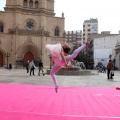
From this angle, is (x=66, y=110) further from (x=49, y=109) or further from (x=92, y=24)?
(x=92, y=24)

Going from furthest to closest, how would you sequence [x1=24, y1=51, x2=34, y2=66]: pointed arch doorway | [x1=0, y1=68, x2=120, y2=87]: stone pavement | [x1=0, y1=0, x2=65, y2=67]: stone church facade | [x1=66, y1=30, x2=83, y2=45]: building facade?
[x1=66, y1=30, x2=83, y2=45]: building facade
[x1=24, y1=51, x2=34, y2=66]: pointed arch doorway
[x1=0, y1=0, x2=65, y2=67]: stone church facade
[x1=0, y1=68, x2=120, y2=87]: stone pavement

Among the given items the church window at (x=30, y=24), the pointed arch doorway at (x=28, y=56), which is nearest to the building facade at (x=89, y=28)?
the church window at (x=30, y=24)

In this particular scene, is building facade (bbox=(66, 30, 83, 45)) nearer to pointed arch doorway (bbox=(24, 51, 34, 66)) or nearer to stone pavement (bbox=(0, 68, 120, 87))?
pointed arch doorway (bbox=(24, 51, 34, 66))

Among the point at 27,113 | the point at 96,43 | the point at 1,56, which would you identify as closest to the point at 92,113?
the point at 27,113

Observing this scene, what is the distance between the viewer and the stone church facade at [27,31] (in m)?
53.7

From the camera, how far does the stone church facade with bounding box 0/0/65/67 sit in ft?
176

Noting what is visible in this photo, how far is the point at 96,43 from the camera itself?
73500mm

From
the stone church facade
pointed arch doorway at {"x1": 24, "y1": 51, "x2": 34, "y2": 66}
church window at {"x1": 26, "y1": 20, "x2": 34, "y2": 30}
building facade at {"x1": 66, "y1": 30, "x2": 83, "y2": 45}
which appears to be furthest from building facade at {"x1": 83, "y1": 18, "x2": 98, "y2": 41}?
pointed arch doorway at {"x1": 24, "y1": 51, "x2": 34, "y2": 66}

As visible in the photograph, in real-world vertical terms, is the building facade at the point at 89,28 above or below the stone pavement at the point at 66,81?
above

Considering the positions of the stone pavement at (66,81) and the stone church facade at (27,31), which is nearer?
the stone pavement at (66,81)

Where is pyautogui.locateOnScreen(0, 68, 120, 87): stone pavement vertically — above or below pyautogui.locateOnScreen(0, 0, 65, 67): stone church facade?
below

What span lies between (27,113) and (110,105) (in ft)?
7.99

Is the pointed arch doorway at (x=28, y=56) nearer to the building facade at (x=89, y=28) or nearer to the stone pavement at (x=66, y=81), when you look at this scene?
the stone pavement at (x=66, y=81)

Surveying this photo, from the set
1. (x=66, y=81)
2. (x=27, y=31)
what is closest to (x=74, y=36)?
(x=27, y=31)
